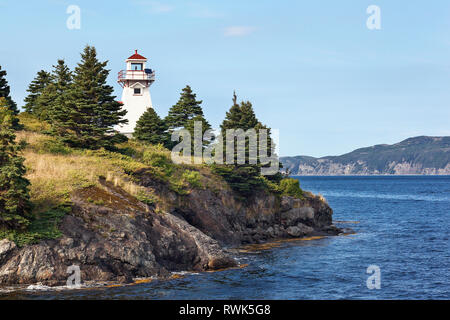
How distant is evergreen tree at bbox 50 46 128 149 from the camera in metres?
42.7

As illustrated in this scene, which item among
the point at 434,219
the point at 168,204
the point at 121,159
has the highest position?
the point at 121,159

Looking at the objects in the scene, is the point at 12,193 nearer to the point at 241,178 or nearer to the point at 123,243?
the point at 123,243

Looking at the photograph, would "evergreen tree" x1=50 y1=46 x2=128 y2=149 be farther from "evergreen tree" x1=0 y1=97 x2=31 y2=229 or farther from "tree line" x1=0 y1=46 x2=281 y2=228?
"evergreen tree" x1=0 y1=97 x2=31 y2=229

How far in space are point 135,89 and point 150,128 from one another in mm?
8865

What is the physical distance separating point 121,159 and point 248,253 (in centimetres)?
1354

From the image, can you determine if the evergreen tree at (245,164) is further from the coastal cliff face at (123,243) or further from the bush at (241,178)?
the coastal cliff face at (123,243)

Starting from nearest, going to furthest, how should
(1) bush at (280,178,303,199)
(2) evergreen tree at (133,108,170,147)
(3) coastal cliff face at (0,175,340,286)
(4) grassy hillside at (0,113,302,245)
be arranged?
(3) coastal cliff face at (0,175,340,286), (4) grassy hillside at (0,113,302,245), (1) bush at (280,178,303,199), (2) evergreen tree at (133,108,170,147)

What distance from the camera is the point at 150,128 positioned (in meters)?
61.6

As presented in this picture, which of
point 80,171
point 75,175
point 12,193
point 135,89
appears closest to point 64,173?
point 75,175

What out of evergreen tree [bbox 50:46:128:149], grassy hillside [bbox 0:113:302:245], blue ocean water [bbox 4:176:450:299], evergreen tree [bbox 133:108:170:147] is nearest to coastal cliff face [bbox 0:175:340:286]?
grassy hillside [bbox 0:113:302:245]

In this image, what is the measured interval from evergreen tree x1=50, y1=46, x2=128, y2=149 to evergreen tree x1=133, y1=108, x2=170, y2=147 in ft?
50.5
